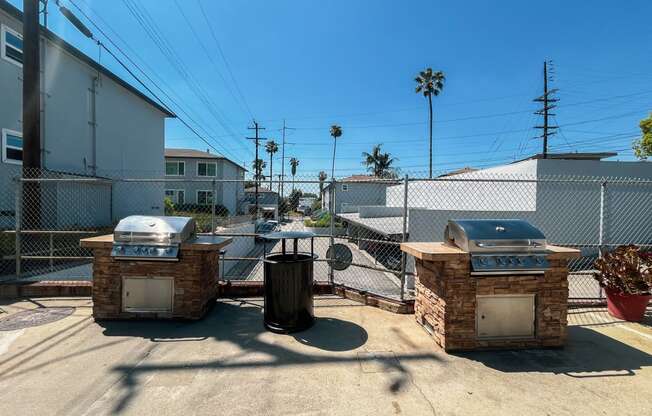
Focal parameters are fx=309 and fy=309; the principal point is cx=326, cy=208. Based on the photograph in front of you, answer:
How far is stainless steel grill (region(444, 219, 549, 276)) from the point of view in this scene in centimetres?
342

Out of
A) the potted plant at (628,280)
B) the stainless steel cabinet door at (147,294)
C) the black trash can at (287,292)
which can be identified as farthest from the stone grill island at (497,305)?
the stainless steel cabinet door at (147,294)

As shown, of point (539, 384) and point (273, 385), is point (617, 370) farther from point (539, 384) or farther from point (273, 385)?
point (273, 385)

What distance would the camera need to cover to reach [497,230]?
357cm

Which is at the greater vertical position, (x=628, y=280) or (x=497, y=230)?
(x=497, y=230)

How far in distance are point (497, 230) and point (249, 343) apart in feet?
10.4

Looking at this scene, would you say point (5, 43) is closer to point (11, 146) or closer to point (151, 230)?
point (11, 146)

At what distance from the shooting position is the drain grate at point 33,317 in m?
4.04

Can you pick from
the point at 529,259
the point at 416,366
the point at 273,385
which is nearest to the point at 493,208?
the point at 529,259

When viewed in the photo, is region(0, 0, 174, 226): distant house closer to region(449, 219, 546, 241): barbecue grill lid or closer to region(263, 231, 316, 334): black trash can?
region(263, 231, 316, 334): black trash can

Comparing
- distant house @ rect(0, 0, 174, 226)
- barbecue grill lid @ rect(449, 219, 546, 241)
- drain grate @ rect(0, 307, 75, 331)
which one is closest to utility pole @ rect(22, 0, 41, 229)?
distant house @ rect(0, 0, 174, 226)

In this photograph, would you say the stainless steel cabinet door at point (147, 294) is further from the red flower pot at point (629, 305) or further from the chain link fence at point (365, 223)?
the red flower pot at point (629, 305)

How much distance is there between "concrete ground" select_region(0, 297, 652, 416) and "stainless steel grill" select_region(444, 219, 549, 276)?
37.3 inches

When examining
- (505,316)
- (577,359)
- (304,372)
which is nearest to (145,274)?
(304,372)

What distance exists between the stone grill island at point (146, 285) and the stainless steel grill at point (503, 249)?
3.17m
